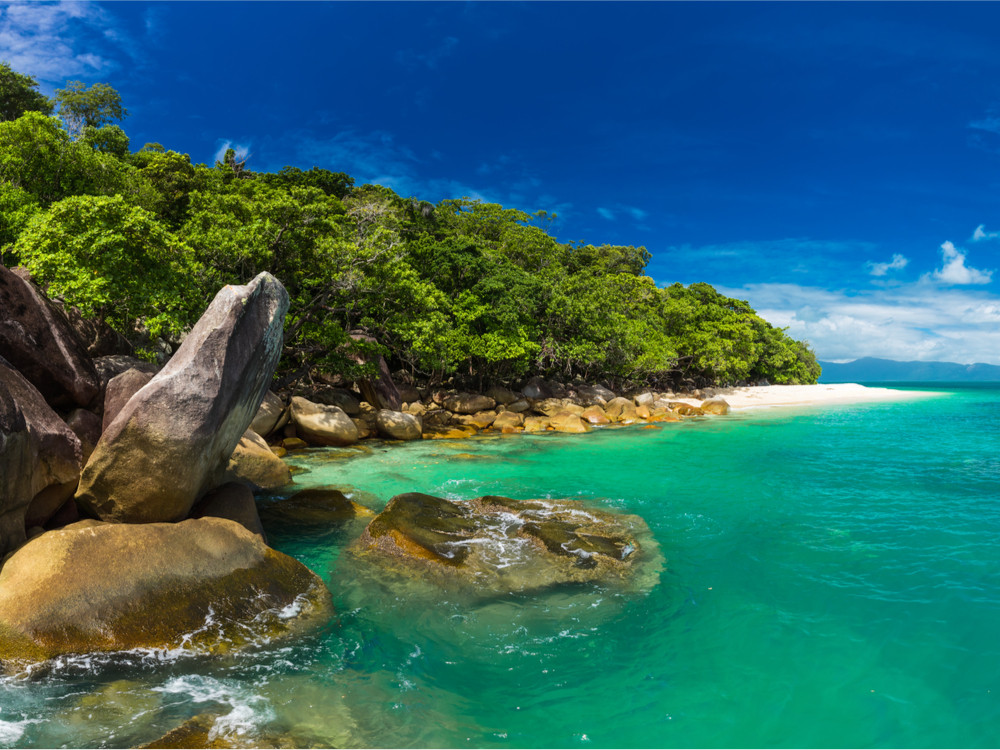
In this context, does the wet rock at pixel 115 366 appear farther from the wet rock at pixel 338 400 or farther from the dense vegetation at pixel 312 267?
the wet rock at pixel 338 400

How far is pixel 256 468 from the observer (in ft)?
41.8

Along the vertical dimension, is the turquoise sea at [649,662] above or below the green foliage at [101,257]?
below

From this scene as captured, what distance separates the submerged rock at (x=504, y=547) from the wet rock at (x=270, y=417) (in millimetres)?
10278

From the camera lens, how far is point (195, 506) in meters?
8.70

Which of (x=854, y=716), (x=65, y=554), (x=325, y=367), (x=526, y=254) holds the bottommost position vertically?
(x=854, y=716)

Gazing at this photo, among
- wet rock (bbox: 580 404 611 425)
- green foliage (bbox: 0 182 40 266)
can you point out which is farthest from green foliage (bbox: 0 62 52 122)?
wet rock (bbox: 580 404 611 425)

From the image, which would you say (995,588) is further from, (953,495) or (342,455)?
(342,455)

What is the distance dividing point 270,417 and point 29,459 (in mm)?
13350

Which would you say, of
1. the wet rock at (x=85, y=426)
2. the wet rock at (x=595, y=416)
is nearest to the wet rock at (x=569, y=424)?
the wet rock at (x=595, y=416)

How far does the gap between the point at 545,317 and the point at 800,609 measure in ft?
99.6

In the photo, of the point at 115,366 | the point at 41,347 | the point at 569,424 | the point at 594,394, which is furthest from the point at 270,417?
the point at 594,394

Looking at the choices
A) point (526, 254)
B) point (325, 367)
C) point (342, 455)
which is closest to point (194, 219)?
point (325, 367)

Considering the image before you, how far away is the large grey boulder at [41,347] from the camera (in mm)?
7812

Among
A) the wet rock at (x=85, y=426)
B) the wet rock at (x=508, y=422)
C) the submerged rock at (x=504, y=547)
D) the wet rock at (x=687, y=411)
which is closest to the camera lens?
the wet rock at (x=85, y=426)
